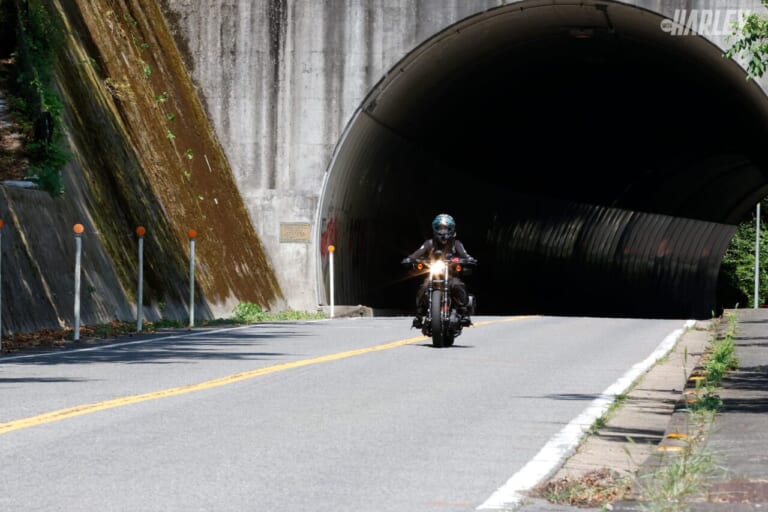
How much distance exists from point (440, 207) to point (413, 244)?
4.32 ft

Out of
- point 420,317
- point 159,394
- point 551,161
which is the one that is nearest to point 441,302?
point 420,317

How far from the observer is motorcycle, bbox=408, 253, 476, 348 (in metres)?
18.7

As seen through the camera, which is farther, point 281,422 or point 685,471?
point 281,422

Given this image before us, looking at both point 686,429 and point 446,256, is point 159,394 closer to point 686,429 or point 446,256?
point 686,429

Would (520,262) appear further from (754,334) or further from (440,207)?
(754,334)

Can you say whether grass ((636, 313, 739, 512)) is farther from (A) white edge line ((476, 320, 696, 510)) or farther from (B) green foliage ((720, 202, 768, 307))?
(B) green foliage ((720, 202, 768, 307))

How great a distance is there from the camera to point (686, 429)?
9000 mm

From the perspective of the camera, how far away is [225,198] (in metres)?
31.0

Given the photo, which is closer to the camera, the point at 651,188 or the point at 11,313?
the point at 11,313

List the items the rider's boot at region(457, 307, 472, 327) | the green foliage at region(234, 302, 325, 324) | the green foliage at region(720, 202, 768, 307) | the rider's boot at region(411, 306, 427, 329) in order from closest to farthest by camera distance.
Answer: the rider's boot at region(411, 306, 427, 329), the rider's boot at region(457, 307, 472, 327), the green foliage at region(234, 302, 325, 324), the green foliage at region(720, 202, 768, 307)

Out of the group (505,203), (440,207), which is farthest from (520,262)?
(440,207)

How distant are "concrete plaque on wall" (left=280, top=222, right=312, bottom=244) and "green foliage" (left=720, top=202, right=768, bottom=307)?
55.8m

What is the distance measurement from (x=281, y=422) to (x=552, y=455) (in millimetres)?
2117

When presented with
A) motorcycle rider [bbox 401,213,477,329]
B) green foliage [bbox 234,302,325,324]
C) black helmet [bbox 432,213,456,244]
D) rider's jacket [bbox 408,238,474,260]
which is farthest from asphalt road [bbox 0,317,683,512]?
green foliage [bbox 234,302,325,324]
